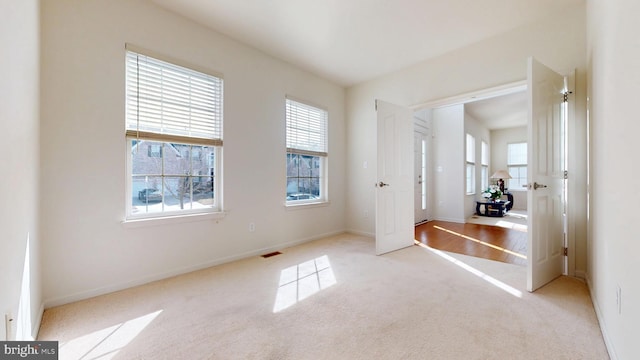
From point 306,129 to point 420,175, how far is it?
301 cm

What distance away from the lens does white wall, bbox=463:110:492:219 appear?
648 cm

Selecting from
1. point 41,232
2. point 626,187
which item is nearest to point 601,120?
point 626,187

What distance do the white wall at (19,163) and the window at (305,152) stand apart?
2.64 metres

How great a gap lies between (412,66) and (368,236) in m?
2.82

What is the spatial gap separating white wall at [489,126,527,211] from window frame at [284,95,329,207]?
291 inches

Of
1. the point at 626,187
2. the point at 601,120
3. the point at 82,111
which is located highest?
the point at 82,111

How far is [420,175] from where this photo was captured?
5.88m

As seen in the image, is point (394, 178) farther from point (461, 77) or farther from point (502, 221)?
point (502, 221)

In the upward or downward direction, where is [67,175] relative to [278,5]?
downward

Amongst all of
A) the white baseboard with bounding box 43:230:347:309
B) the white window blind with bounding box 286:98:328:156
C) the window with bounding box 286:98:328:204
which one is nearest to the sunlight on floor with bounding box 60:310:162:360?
the white baseboard with bounding box 43:230:347:309

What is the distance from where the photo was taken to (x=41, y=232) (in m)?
2.03

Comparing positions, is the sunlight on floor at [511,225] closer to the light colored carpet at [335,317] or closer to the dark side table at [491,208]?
the dark side table at [491,208]

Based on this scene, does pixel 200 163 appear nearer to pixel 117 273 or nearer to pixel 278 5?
pixel 117 273

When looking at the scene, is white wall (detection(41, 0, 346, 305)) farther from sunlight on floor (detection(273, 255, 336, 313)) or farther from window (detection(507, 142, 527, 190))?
window (detection(507, 142, 527, 190))
